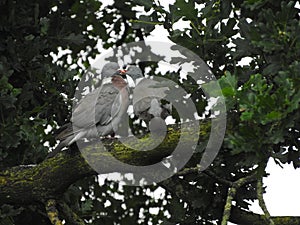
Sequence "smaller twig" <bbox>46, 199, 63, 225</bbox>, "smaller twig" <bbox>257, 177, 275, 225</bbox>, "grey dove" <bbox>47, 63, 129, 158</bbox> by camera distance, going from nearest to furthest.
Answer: "smaller twig" <bbox>257, 177, 275, 225</bbox> < "smaller twig" <bbox>46, 199, 63, 225</bbox> < "grey dove" <bbox>47, 63, 129, 158</bbox>

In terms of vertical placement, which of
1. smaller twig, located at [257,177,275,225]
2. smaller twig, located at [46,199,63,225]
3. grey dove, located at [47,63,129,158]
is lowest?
smaller twig, located at [46,199,63,225]


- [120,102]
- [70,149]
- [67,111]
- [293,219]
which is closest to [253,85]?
[293,219]

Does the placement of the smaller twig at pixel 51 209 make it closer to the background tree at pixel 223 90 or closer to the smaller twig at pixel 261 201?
the background tree at pixel 223 90

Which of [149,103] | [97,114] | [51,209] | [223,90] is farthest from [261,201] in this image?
[97,114]

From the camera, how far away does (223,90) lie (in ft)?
12.8

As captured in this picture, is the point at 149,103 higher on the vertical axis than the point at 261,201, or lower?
higher

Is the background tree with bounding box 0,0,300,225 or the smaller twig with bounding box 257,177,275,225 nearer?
the background tree with bounding box 0,0,300,225

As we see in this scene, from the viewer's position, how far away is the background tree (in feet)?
12.4

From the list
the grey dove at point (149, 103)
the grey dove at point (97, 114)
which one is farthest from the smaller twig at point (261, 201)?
the grey dove at point (97, 114)

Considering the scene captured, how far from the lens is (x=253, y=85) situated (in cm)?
401

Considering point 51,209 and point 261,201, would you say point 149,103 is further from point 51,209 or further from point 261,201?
point 261,201

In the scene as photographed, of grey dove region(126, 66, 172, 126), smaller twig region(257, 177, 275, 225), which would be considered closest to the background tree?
smaller twig region(257, 177, 275, 225)

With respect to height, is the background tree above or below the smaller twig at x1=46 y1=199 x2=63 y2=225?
above

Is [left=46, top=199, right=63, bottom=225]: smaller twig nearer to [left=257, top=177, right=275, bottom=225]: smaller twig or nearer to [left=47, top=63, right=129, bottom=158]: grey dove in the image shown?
[left=47, top=63, right=129, bottom=158]: grey dove
